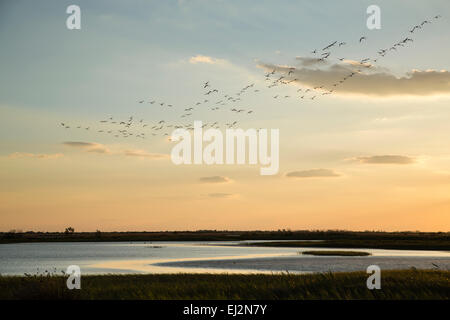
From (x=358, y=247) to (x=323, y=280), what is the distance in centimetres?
9436

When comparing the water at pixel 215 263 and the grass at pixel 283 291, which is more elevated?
the grass at pixel 283 291

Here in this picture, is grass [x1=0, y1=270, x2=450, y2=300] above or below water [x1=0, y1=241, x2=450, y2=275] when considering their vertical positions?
above

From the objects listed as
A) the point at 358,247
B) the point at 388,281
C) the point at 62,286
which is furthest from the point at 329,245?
the point at 62,286

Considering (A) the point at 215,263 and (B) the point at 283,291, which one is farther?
(A) the point at 215,263

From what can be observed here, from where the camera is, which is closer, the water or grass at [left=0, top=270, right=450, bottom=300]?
grass at [left=0, top=270, right=450, bottom=300]

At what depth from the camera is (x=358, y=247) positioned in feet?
378

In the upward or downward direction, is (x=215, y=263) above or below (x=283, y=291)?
below

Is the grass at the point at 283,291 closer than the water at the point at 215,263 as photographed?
Yes
